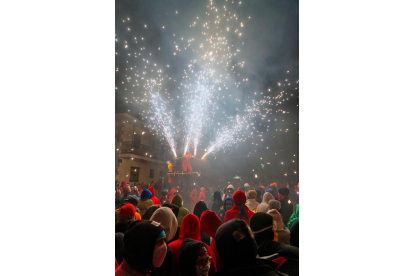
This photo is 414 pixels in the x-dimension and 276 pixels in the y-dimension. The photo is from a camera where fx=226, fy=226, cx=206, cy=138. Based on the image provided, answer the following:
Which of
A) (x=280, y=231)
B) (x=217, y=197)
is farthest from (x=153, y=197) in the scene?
(x=280, y=231)

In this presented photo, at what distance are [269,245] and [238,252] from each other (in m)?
0.34

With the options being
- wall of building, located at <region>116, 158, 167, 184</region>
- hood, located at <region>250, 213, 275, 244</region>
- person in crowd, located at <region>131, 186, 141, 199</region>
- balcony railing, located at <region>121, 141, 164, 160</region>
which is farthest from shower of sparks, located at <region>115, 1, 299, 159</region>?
hood, located at <region>250, 213, 275, 244</region>

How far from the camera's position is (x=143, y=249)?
115cm

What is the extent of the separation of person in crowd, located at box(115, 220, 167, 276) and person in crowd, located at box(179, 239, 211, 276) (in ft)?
0.36

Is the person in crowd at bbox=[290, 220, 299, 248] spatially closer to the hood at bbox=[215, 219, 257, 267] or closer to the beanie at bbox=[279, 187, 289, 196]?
the beanie at bbox=[279, 187, 289, 196]

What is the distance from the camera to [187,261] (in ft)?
3.86

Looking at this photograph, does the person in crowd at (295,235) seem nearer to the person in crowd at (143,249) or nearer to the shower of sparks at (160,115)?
the person in crowd at (143,249)

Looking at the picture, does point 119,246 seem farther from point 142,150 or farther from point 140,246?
point 142,150

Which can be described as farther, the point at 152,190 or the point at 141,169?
the point at 152,190

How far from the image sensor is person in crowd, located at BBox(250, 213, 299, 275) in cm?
135

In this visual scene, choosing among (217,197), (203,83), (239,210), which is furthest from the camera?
(217,197)
